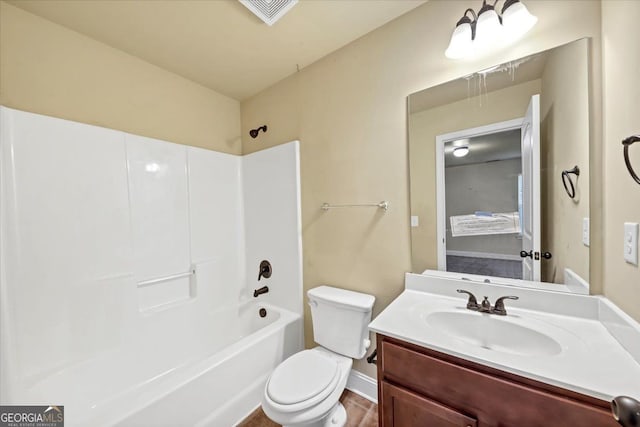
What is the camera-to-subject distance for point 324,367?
136 cm

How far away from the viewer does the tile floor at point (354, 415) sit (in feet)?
4.75

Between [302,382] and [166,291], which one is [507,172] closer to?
[302,382]

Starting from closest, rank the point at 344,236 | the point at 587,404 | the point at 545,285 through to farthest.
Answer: the point at 587,404, the point at 545,285, the point at 344,236

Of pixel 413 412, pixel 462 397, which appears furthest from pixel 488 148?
pixel 413 412

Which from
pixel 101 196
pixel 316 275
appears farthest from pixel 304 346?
pixel 101 196

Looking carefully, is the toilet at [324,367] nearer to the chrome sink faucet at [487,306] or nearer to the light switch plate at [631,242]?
the chrome sink faucet at [487,306]

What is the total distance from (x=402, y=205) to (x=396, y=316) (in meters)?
0.67

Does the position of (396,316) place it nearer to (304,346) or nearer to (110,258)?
(304,346)

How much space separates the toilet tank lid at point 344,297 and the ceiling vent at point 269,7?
5.73 feet

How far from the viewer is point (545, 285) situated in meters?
1.09

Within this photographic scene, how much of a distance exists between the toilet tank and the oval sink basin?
1.46 ft

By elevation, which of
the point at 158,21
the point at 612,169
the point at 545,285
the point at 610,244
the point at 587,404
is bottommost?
the point at 587,404

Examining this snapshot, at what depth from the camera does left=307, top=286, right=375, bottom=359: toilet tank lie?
1470mm

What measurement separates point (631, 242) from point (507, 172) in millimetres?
517
